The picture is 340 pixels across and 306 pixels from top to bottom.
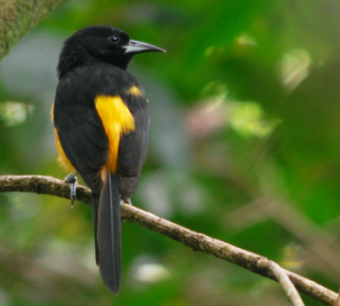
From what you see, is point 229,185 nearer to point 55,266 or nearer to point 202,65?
point 202,65

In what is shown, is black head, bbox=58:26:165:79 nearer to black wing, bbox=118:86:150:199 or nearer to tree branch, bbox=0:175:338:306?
black wing, bbox=118:86:150:199

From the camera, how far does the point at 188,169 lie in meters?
3.43

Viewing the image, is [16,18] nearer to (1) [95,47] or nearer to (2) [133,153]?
(2) [133,153]

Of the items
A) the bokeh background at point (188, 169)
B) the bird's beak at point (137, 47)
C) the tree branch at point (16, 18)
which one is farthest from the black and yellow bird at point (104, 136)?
the tree branch at point (16, 18)

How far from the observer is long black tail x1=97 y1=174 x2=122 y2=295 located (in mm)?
2469

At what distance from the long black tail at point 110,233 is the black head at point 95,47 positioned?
1.42m

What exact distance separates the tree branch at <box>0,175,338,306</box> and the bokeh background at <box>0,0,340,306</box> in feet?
1.51

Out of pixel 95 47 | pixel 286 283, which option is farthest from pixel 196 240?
pixel 95 47

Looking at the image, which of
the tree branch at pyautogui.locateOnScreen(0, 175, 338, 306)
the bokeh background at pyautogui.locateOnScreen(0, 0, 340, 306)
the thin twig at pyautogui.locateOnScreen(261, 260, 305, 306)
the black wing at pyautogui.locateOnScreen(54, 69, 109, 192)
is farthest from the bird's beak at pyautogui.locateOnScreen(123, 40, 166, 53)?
the thin twig at pyautogui.locateOnScreen(261, 260, 305, 306)

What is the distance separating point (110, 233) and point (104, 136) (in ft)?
2.15

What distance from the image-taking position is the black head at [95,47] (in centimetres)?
416

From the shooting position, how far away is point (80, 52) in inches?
166

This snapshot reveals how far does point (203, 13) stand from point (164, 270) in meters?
1.97

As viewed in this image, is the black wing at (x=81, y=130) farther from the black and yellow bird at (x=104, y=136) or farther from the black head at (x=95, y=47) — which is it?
the black head at (x=95, y=47)
